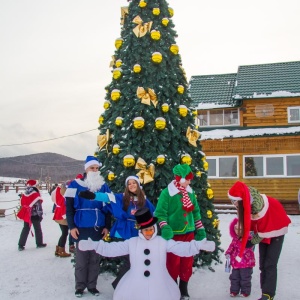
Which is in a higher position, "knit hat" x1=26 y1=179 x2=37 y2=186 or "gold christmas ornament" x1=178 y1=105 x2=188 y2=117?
"gold christmas ornament" x1=178 y1=105 x2=188 y2=117

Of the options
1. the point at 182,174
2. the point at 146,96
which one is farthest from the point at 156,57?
the point at 182,174

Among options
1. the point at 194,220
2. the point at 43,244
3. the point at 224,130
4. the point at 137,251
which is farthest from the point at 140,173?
the point at 224,130

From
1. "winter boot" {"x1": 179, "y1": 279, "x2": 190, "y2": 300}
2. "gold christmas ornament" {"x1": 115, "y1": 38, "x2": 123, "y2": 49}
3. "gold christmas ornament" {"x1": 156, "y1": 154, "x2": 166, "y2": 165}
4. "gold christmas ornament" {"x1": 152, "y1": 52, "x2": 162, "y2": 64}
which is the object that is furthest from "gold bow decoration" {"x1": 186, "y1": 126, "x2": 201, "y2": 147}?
"winter boot" {"x1": 179, "y1": 279, "x2": 190, "y2": 300}

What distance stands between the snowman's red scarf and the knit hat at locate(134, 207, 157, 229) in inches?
37.0

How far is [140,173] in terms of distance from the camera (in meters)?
6.09

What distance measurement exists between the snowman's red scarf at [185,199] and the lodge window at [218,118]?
627 inches

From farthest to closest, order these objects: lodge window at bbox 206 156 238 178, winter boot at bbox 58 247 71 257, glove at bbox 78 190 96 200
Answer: lodge window at bbox 206 156 238 178, winter boot at bbox 58 247 71 257, glove at bbox 78 190 96 200

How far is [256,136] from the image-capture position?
18.6m

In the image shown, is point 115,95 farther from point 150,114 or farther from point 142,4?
point 142,4

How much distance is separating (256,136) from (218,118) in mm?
3217

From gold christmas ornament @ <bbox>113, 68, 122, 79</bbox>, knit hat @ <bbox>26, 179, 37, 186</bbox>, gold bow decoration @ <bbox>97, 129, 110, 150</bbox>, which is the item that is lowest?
knit hat @ <bbox>26, 179, 37, 186</bbox>

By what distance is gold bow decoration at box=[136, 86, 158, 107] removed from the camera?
6.35 metres

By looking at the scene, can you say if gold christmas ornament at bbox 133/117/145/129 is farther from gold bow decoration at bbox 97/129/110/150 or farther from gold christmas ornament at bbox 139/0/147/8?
gold christmas ornament at bbox 139/0/147/8

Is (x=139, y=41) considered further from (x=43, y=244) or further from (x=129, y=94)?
(x=43, y=244)
